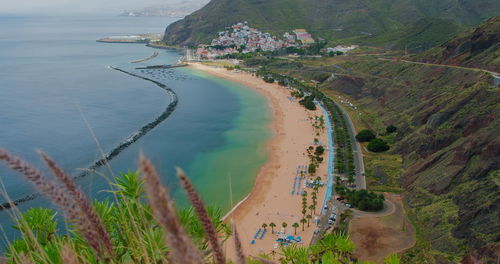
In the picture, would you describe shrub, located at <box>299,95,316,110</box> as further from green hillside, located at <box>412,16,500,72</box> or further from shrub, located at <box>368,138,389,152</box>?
green hillside, located at <box>412,16,500,72</box>

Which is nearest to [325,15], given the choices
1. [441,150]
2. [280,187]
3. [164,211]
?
[441,150]

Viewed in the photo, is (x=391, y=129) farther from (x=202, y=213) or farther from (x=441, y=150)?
(x=202, y=213)

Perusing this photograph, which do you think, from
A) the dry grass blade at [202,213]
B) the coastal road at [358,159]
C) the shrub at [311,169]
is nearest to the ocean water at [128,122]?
the shrub at [311,169]

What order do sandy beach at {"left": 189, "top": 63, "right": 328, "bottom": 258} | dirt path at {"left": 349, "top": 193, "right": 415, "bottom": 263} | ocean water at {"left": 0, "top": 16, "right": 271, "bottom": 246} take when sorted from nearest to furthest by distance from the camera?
dirt path at {"left": 349, "top": 193, "right": 415, "bottom": 263}
sandy beach at {"left": 189, "top": 63, "right": 328, "bottom": 258}
ocean water at {"left": 0, "top": 16, "right": 271, "bottom": 246}

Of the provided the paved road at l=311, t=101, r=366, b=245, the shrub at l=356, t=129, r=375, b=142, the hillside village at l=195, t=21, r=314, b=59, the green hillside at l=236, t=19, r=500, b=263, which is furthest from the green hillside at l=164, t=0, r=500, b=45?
the paved road at l=311, t=101, r=366, b=245

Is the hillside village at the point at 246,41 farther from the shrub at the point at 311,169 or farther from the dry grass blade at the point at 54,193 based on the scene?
the dry grass blade at the point at 54,193

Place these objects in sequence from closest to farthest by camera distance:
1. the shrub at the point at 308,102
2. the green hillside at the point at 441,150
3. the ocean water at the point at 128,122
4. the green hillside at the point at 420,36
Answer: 1. the green hillside at the point at 441,150
2. the ocean water at the point at 128,122
3. the shrub at the point at 308,102
4. the green hillside at the point at 420,36

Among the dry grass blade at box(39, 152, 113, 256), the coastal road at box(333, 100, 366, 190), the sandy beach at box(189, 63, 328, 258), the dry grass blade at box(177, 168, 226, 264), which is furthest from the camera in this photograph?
the coastal road at box(333, 100, 366, 190)
